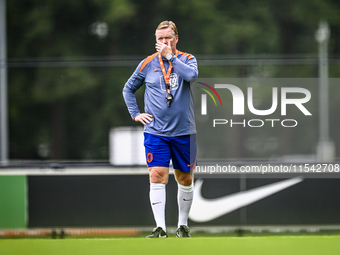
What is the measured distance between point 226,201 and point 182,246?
254 centimetres

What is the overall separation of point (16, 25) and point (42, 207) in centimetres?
465

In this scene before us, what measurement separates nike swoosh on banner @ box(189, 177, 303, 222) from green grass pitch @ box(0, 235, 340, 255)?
Answer: 222cm

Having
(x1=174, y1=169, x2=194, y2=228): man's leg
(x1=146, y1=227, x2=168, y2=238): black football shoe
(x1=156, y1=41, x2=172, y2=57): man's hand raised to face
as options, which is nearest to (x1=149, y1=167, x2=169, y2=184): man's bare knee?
(x1=174, y1=169, x2=194, y2=228): man's leg

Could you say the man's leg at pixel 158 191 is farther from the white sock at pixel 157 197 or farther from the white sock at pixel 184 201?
the white sock at pixel 184 201

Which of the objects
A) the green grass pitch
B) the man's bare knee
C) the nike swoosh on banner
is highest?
the man's bare knee

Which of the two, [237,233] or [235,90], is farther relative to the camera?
[235,90]

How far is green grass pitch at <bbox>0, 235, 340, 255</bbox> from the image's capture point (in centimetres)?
265

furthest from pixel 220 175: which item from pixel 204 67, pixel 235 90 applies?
pixel 204 67

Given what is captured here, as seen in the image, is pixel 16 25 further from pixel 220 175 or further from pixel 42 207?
pixel 220 175

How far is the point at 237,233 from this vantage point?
5.27 meters

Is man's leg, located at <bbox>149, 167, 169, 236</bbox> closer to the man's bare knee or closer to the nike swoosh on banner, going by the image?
the man's bare knee

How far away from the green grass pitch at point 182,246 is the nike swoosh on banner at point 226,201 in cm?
222

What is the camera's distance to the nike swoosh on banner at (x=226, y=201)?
17.0 ft

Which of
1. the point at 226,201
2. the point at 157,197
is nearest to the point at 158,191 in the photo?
the point at 157,197
